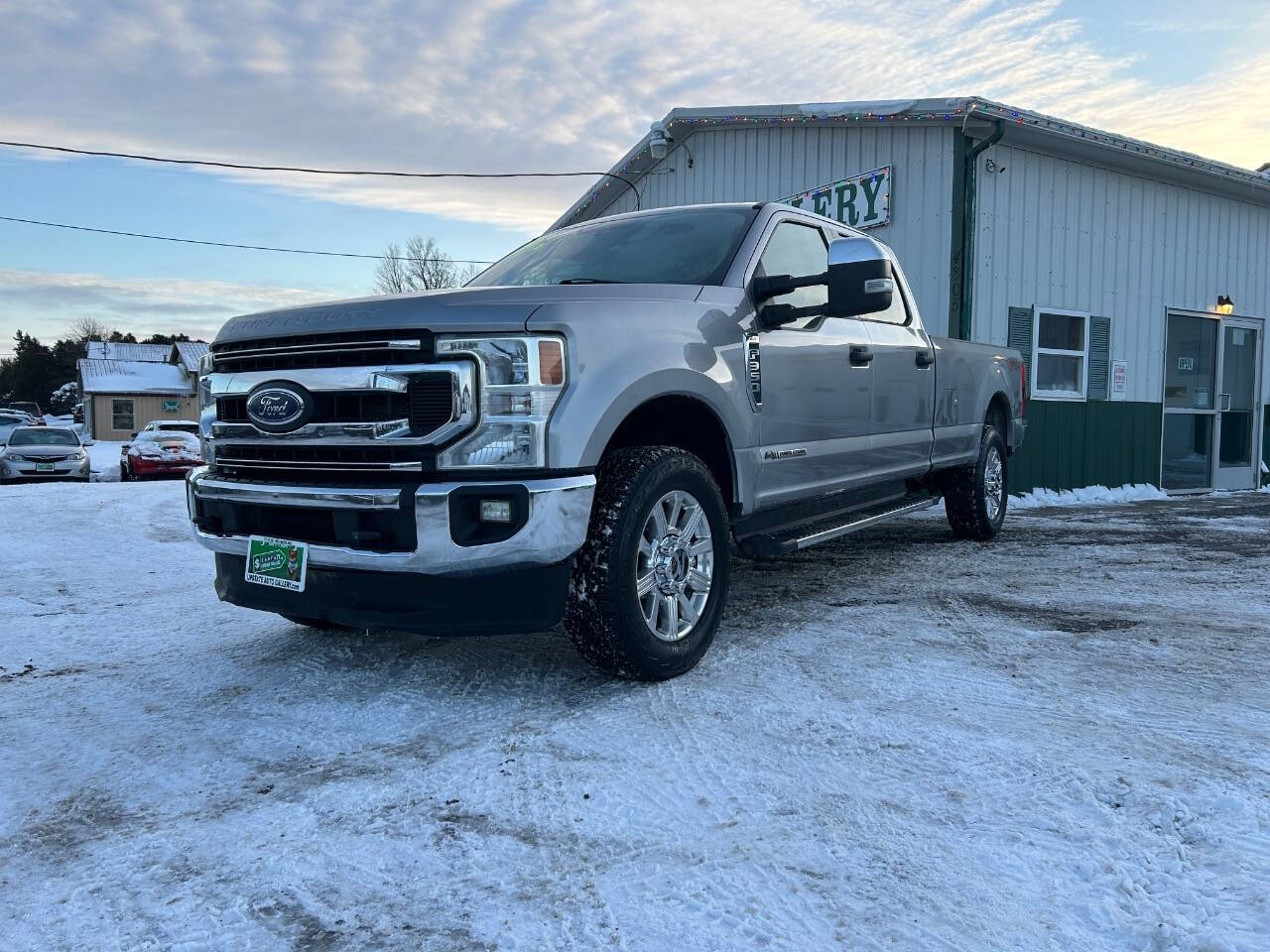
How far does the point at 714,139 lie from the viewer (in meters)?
12.6

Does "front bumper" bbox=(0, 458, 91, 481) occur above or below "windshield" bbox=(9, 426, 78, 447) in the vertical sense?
below

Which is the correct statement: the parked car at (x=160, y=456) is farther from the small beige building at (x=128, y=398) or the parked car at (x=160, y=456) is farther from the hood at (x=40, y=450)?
the small beige building at (x=128, y=398)

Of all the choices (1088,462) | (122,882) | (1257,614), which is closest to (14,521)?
(122,882)

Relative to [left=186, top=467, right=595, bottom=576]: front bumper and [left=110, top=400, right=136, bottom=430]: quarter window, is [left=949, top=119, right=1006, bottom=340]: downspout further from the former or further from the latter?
[left=110, top=400, right=136, bottom=430]: quarter window

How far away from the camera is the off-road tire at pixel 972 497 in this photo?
22.6 feet

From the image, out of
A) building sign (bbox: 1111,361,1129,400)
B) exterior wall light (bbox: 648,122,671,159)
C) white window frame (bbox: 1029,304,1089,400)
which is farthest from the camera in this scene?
exterior wall light (bbox: 648,122,671,159)

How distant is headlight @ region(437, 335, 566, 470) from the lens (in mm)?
2967

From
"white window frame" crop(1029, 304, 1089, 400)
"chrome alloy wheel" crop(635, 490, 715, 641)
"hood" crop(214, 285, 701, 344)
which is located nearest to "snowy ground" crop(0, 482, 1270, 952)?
"chrome alloy wheel" crop(635, 490, 715, 641)

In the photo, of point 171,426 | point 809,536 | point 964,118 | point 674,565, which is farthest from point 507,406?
point 171,426

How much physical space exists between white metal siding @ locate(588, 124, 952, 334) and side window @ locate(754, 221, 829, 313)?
538 centimetres

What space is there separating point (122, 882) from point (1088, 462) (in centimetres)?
1142

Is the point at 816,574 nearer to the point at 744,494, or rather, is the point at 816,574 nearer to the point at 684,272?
the point at 744,494

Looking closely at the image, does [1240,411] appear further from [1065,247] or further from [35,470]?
[35,470]

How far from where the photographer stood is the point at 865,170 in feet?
34.4
